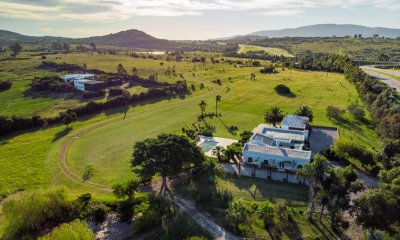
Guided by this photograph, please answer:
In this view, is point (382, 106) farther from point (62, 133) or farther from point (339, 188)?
point (62, 133)

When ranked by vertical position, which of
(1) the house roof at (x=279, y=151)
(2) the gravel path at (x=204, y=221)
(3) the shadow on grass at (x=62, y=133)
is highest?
(1) the house roof at (x=279, y=151)

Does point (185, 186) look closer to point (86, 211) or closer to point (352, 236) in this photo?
→ point (86, 211)

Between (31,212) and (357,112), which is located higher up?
(31,212)

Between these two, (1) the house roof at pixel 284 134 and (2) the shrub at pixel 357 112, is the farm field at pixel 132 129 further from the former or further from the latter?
(1) the house roof at pixel 284 134

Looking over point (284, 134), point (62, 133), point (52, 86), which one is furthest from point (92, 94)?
point (284, 134)

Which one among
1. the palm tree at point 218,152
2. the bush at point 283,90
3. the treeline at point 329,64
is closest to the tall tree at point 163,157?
the palm tree at point 218,152

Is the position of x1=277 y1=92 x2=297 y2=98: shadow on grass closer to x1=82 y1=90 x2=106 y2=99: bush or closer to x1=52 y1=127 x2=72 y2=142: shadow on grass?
x1=82 y1=90 x2=106 y2=99: bush

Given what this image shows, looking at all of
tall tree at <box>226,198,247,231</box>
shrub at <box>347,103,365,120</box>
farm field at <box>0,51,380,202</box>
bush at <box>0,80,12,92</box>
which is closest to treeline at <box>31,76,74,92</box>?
bush at <box>0,80,12,92</box>
